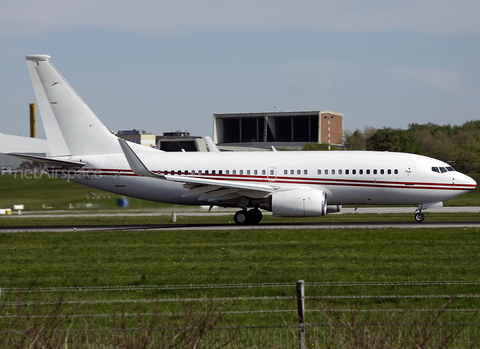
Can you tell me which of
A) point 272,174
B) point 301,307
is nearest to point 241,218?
point 272,174

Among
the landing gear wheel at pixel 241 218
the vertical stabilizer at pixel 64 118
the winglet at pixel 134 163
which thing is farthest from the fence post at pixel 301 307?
the vertical stabilizer at pixel 64 118

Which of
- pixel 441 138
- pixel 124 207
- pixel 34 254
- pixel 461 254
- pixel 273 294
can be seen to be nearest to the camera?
pixel 273 294

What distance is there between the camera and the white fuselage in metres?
30.2

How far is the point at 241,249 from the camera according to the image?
68.9 ft

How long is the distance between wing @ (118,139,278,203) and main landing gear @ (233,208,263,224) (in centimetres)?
107

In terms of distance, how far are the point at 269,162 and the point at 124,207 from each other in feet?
28.6

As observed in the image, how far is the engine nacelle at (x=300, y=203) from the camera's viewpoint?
28.6 m

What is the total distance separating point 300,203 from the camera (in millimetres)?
28688

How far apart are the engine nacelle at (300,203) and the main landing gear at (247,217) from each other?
2181 mm

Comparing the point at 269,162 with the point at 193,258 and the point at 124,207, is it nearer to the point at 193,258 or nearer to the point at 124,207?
the point at 124,207

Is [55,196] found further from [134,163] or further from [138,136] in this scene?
→ [138,136]

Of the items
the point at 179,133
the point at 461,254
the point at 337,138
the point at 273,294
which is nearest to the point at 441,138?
the point at 337,138

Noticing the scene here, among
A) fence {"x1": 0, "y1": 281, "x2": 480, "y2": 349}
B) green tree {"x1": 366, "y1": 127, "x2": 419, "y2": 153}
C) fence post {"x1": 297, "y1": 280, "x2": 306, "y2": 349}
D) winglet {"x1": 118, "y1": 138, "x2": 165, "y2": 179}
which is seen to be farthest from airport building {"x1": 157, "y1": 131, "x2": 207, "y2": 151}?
fence post {"x1": 297, "y1": 280, "x2": 306, "y2": 349}

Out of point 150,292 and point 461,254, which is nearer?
point 150,292
